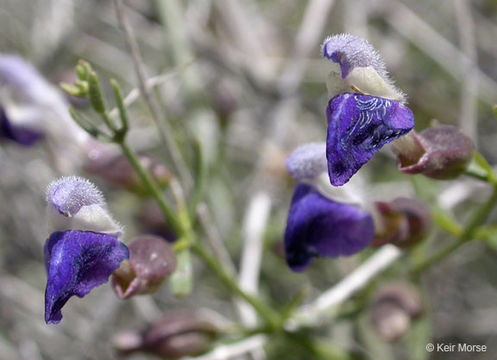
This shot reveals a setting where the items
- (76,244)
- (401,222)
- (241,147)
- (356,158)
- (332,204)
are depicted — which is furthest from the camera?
(241,147)

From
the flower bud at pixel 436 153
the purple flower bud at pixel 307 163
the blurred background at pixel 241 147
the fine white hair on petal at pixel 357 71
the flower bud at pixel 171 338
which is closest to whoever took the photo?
the fine white hair on petal at pixel 357 71

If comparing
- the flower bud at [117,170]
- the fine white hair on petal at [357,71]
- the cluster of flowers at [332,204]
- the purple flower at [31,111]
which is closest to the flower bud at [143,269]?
the cluster of flowers at [332,204]

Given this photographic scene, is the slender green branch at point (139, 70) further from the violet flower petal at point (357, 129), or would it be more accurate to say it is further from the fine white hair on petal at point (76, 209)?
the violet flower petal at point (357, 129)

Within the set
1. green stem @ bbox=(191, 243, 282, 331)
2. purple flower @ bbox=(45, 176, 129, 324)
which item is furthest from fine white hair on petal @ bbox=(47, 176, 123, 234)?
green stem @ bbox=(191, 243, 282, 331)

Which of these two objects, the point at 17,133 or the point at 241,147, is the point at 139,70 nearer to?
the point at 17,133

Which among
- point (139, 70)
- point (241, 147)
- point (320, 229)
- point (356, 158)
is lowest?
point (241, 147)

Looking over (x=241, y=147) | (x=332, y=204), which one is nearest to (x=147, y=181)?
(x=332, y=204)

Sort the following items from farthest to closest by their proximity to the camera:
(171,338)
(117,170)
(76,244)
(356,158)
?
(117,170) → (171,338) → (76,244) → (356,158)
